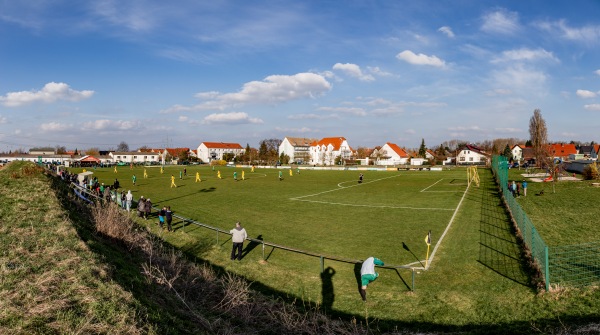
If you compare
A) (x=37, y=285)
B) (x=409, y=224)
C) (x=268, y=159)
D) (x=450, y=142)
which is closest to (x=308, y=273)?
(x=37, y=285)

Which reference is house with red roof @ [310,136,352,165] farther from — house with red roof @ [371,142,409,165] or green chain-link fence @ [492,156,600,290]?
green chain-link fence @ [492,156,600,290]

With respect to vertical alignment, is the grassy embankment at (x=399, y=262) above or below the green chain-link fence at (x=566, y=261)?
below

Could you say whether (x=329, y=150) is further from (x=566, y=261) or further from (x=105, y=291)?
(x=105, y=291)

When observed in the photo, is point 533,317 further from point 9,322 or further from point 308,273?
point 9,322

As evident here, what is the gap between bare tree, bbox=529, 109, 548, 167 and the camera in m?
34.8

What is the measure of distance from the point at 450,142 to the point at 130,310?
205 m

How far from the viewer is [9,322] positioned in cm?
529

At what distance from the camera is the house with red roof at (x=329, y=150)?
126625mm

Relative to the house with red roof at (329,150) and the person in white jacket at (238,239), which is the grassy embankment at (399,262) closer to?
the person in white jacket at (238,239)

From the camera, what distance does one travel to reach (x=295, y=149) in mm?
137000

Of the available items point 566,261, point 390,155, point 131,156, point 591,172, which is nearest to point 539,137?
point 591,172

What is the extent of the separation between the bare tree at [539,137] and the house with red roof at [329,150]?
83826 mm

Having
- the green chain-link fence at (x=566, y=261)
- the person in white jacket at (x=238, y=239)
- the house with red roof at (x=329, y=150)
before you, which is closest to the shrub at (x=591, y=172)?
the green chain-link fence at (x=566, y=261)

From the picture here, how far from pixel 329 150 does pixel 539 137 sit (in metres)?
91.6
